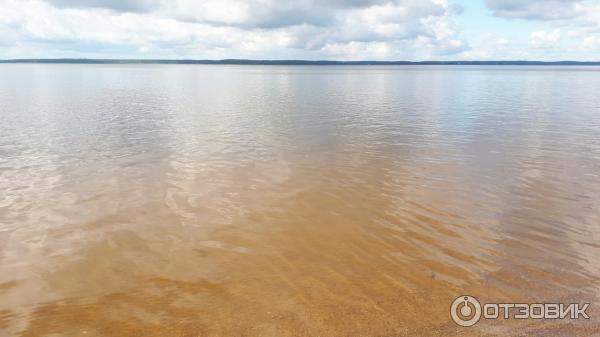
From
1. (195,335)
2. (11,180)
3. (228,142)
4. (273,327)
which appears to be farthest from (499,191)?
(11,180)

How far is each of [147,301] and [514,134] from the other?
24.2 m

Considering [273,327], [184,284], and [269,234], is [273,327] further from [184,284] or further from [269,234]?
[269,234]

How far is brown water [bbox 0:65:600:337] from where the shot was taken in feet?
23.5

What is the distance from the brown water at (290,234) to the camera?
282 inches

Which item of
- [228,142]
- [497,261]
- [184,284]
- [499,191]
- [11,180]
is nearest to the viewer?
[184,284]

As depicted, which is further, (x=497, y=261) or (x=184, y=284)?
(x=497, y=261)

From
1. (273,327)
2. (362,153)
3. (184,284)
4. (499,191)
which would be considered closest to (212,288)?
(184,284)

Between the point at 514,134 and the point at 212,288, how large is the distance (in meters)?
23.1

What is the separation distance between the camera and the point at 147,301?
24.8ft

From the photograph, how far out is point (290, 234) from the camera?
10.6 meters

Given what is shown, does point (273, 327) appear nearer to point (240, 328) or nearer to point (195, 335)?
point (240, 328)

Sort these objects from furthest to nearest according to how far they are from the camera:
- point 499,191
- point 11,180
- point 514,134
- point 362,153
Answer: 1. point 514,134
2. point 362,153
3. point 11,180
4. point 499,191

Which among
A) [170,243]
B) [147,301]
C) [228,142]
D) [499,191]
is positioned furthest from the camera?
[228,142]

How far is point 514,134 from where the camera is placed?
992 inches
